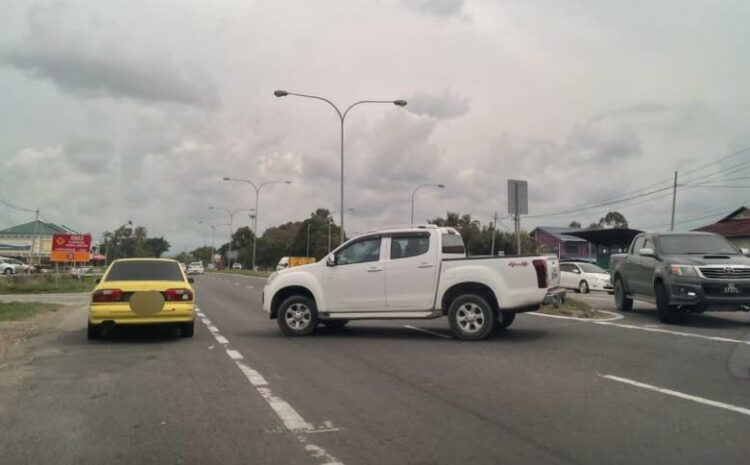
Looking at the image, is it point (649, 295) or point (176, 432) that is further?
point (649, 295)

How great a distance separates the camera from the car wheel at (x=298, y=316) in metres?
12.2

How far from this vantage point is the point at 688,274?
12789 mm

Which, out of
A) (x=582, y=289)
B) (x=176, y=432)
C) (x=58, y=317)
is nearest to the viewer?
Result: (x=176, y=432)

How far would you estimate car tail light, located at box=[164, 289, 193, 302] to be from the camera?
1152 cm

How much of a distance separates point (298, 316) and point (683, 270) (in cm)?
760

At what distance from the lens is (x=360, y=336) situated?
12.4 metres

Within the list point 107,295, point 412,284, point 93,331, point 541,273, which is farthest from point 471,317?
point 93,331

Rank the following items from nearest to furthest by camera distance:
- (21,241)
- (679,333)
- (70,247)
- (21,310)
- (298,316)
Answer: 1. (679,333)
2. (298,316)
3. (21,310)
4. (70,247)
5. (21,241)

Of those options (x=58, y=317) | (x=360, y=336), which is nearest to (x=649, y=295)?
(x=360, y=336)

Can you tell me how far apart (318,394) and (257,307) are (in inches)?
543

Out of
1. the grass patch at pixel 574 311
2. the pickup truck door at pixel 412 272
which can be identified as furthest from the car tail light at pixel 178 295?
the grass patch at pixel 574 311

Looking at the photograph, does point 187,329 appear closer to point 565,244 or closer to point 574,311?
point 574,311

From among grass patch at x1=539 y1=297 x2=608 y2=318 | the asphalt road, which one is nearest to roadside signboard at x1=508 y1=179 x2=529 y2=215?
grass patch at x1=539 y1=297 x2=608 y2=318

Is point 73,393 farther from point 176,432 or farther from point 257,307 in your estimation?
point 257,307
